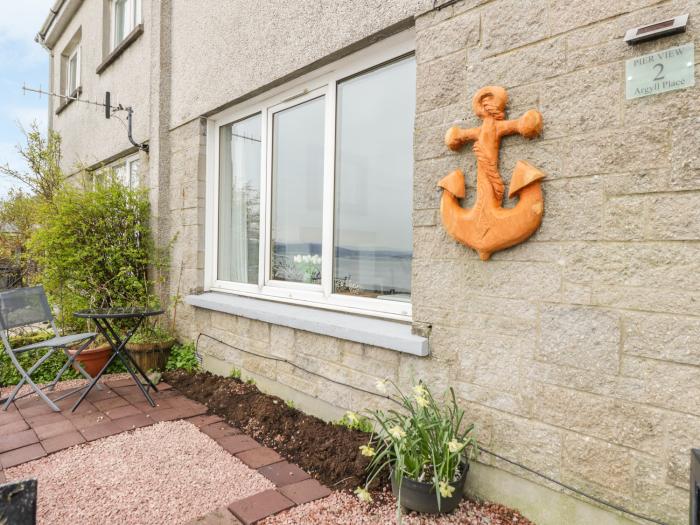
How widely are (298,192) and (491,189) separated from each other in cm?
203

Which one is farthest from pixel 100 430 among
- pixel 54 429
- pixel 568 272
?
pixel 568 272

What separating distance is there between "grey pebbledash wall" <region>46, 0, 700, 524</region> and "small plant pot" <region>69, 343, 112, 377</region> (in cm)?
293

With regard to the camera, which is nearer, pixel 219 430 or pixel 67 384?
pixel 219 430

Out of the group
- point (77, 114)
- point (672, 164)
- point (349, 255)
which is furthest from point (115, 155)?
point (672, 164)

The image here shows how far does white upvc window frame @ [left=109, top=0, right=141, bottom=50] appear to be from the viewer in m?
6.43

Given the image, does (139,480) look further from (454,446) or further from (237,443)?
(454,446)

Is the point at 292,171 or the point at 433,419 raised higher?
the point at 292,171

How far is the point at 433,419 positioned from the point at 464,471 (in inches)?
11.1

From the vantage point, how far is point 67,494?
238cm

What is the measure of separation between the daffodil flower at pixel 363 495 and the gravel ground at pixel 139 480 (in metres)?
0.51

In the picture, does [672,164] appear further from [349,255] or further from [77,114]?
[77,114]

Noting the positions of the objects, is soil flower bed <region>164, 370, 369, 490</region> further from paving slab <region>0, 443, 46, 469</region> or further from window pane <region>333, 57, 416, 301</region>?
paving slab <region>0, 443, 46, 469</region>

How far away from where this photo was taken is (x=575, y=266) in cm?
197

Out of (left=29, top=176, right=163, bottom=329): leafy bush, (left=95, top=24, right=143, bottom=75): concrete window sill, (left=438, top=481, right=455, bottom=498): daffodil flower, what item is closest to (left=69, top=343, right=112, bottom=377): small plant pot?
(left=29, top=176, right=163, bottom=329): leafy bush
